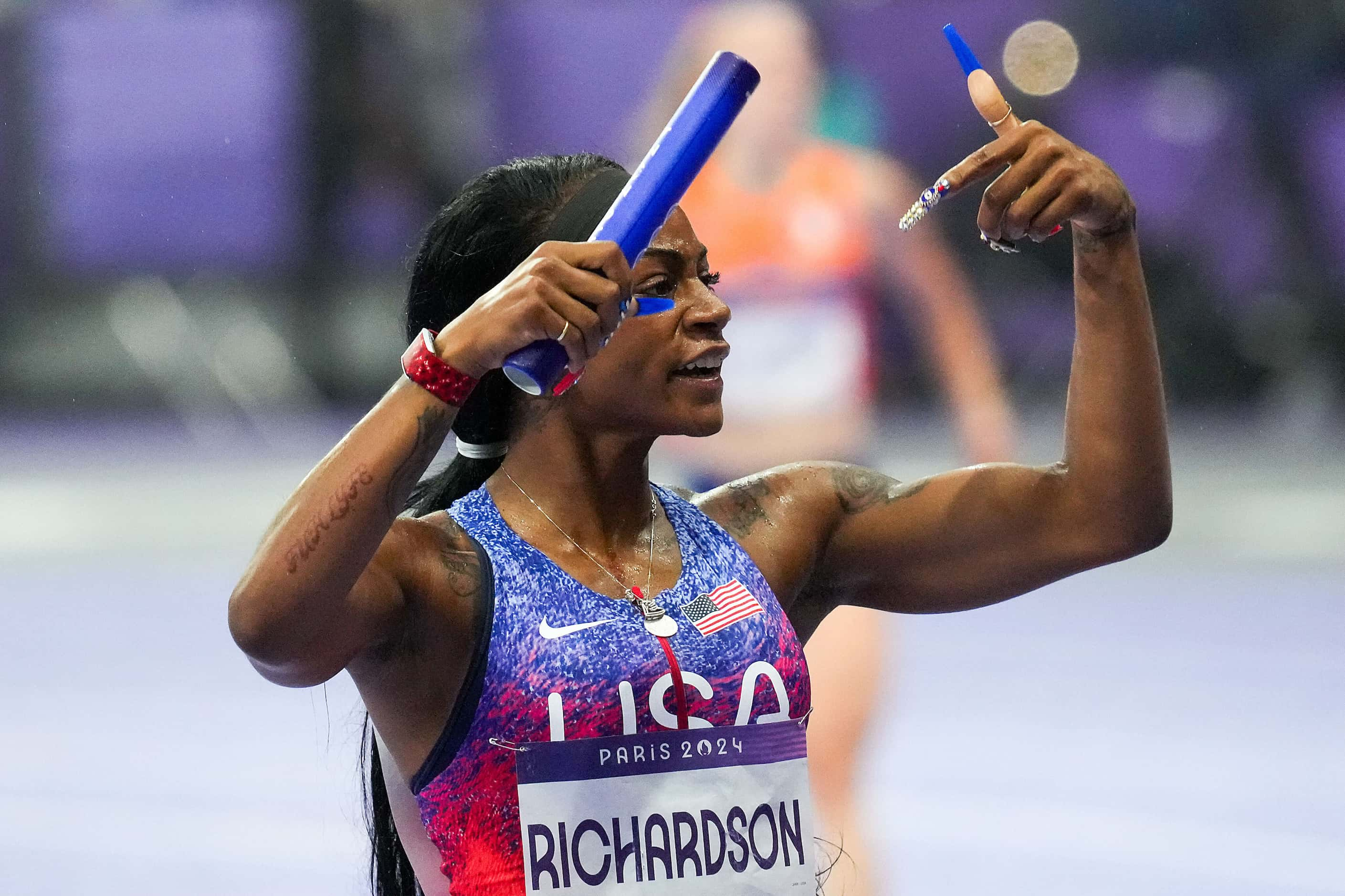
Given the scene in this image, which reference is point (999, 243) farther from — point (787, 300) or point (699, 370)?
point (787, 300)

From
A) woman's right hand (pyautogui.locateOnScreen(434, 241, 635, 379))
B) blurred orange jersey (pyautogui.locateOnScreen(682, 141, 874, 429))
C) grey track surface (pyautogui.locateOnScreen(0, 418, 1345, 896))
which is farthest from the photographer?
grey track surface (pyautogui.locateOnScreen(0, 418, 1345, 896))

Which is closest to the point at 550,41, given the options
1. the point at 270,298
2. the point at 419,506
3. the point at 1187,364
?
the point at 270,298

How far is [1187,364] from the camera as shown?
10492mm

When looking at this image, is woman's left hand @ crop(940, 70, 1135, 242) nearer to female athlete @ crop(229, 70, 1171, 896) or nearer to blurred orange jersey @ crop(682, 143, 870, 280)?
female athlete @ crop(229, 70, 1171, 896)

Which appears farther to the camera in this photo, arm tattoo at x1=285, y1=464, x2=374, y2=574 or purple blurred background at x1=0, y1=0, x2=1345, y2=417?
purple blurred background at x1=0, y1=0, x2=1345, y2=417

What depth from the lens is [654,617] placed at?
2.09 meters

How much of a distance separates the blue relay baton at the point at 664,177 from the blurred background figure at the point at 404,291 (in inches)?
158

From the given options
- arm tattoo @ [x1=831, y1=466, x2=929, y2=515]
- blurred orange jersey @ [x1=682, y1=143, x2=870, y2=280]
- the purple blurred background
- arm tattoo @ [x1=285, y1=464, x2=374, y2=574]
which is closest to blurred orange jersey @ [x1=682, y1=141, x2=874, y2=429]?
blurred orange jersey @ [x1=682, y1=143, x2=870, y2=280]

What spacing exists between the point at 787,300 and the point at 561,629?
1.95m

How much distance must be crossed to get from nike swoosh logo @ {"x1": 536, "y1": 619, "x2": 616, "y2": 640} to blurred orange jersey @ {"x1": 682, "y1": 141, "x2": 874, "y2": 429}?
1821 mm

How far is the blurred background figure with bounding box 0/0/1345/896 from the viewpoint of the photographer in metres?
6.40

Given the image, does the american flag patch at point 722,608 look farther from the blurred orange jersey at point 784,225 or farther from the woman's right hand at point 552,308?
the blurred orange jersey at point 784,225

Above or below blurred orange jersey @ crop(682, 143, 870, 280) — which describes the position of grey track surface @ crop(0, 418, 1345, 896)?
below

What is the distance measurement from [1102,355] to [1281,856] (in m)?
2.77
